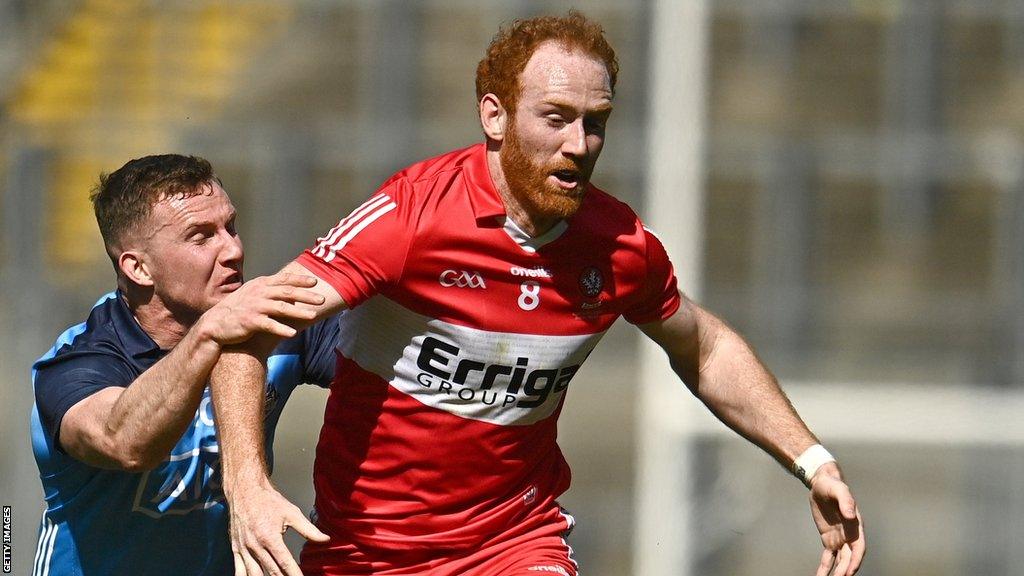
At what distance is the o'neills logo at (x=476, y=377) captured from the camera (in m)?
3.08

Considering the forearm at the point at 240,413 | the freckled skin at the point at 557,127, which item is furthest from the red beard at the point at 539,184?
the forearm at the point at 240,413

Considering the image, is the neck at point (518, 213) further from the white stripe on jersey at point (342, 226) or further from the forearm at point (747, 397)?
→ the forearm at point (747, 397)

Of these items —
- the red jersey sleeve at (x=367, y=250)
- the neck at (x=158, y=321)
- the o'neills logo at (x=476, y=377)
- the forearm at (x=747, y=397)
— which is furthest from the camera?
the neck at (x=158, y=321)

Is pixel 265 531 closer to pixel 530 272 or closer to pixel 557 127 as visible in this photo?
pixel 530 272

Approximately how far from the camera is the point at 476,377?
10.2 feet

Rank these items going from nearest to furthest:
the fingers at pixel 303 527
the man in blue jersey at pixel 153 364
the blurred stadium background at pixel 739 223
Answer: the fingers at pixel 303 527
the man in blue jersey at pixel 153 364
the blurred stadium background at pixel 739 223

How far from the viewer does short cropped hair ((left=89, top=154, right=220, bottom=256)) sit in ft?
11.8

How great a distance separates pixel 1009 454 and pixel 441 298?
6345 mm

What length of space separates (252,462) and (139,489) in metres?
0.93

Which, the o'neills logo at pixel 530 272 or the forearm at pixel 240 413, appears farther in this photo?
the o'neills logo at pixel 530 272

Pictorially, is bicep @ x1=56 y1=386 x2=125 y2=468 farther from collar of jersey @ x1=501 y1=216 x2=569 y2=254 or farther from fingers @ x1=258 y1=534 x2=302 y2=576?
collar of jersey @ x1=501 y1=216 x2=569 y2=254

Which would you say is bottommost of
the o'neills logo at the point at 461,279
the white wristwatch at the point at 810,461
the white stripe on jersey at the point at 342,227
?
the white wristwatch at the point at 810,461

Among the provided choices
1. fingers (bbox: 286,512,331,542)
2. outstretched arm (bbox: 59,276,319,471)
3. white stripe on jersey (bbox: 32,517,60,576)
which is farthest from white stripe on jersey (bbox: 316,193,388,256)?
white stripe on jersey (bbox: 32,517,60,576)

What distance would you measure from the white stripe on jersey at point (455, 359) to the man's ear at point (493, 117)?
43 centimetres
